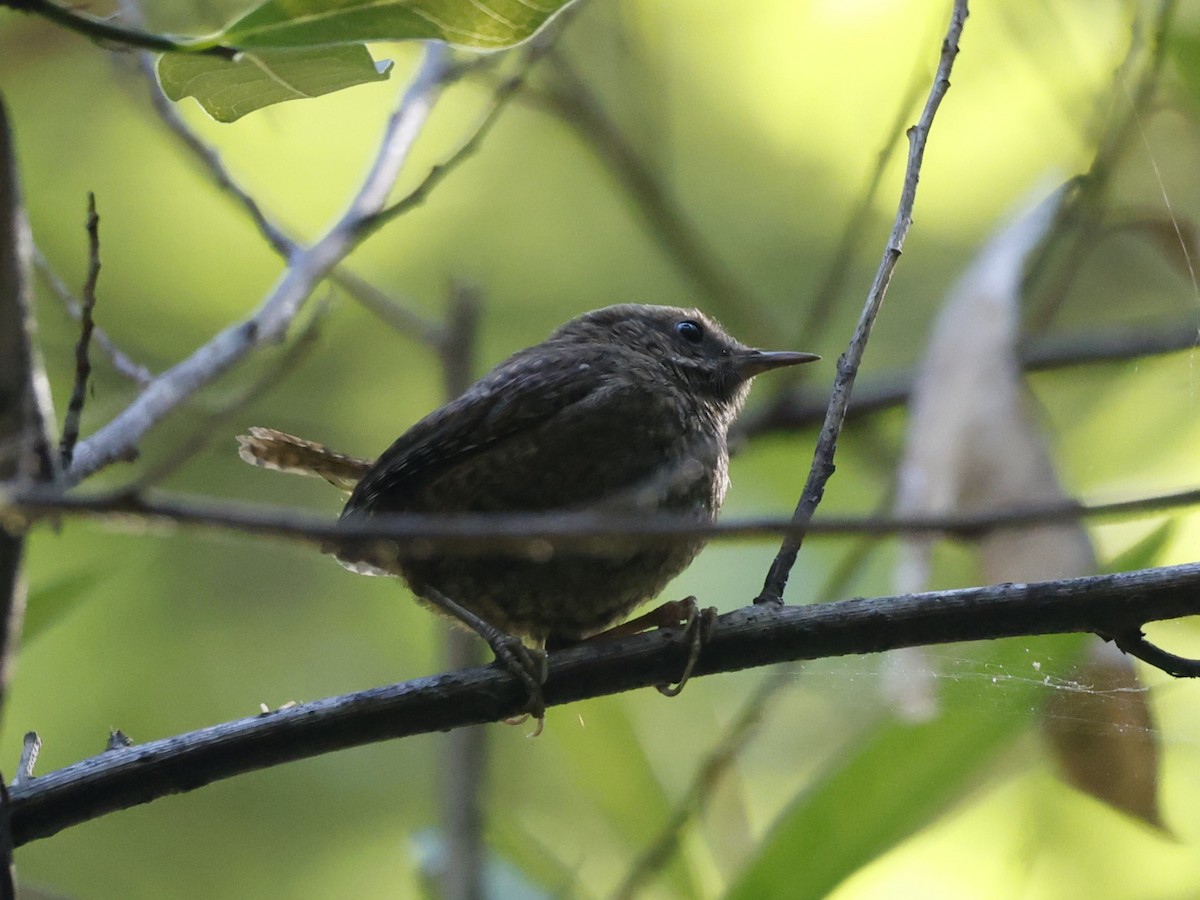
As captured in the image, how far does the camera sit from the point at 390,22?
1783 mm

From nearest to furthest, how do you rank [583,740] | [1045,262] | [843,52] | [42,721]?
1. [583,740]
2. [1045,262]
3. [42,721]
4. [843,52]

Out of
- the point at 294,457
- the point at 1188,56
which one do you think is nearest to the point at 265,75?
the point at 294,457

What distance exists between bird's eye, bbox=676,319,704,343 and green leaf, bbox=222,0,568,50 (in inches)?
82.2

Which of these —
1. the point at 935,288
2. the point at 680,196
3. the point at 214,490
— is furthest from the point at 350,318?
the point at 935,288

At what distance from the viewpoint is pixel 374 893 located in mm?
5391

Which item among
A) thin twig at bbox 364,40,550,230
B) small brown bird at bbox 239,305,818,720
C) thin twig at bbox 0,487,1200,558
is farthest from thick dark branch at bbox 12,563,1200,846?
thin twig at bbox 364,40,550,230

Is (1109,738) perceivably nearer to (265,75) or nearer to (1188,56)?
(1188,56)

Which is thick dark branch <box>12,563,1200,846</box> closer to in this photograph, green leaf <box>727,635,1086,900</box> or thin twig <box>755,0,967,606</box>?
thin twig <box>755,0,967,606</box>

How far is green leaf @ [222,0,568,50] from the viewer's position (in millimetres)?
1741

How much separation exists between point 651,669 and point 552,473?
0.74 metres

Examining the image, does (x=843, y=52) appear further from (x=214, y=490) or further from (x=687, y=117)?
(x=214, y=490)

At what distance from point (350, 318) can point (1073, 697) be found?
463 cm

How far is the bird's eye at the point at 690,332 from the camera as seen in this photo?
153 inches

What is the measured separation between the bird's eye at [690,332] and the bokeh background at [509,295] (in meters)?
0.65
